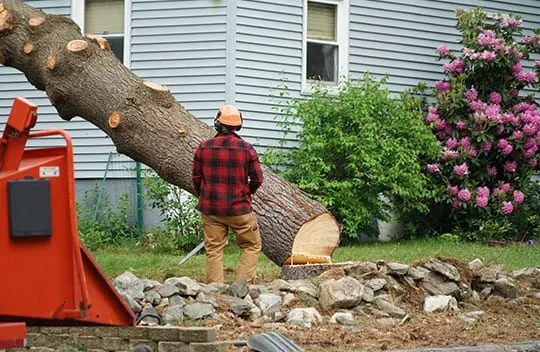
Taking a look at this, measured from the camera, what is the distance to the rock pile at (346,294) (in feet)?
30.3

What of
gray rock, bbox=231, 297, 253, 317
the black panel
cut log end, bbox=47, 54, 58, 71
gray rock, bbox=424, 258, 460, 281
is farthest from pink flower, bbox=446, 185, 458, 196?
the black panel

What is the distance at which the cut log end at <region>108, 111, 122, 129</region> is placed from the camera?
38.4ft

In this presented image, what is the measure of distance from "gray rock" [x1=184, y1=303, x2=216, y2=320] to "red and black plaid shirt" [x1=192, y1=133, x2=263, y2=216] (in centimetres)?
178

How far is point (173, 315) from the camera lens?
8.85 meters

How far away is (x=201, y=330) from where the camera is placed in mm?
6508

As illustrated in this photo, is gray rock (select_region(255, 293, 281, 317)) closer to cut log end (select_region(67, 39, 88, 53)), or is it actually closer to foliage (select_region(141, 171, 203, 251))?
cut log end (select_region(67, 39, 88, 53))

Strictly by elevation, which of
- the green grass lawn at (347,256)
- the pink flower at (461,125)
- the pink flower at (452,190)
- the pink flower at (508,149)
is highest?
the pink flower at (461,125)

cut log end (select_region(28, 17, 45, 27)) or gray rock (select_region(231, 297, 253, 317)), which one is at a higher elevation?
cut log end (select_region(28, 17, 45, 27))

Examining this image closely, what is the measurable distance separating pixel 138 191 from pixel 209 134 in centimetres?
684

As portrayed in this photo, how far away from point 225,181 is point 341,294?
1.59m

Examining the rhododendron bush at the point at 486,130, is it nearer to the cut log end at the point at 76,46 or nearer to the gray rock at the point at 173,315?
the cut log end at the point at 76,46

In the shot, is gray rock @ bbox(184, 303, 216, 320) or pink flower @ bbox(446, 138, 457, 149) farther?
pink flower @ bbox(446, 138, 457, 149)

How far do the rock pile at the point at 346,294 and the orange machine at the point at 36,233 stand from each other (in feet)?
10.6

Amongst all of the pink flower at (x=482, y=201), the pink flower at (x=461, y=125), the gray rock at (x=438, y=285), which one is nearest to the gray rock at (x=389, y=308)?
the gray rock at (x=438, y=285)
